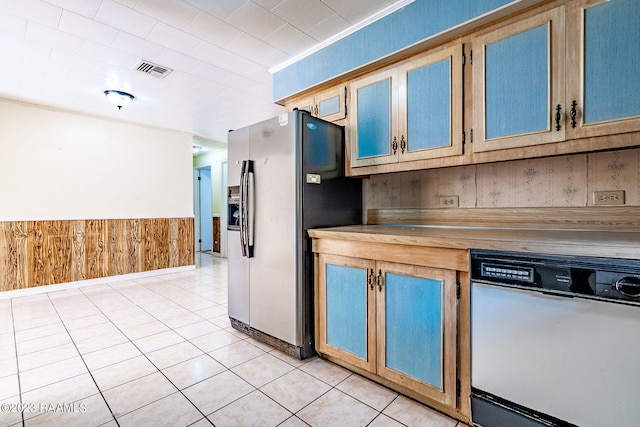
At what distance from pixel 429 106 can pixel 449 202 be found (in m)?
0.73

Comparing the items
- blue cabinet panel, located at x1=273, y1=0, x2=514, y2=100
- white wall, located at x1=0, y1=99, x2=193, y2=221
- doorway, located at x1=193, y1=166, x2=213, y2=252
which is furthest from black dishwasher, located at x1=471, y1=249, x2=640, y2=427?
doorway, located at x1=193, y1=166, x2=213, y2=252

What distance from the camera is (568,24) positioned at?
1.57m

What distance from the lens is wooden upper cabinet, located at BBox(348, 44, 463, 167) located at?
78.0 inches

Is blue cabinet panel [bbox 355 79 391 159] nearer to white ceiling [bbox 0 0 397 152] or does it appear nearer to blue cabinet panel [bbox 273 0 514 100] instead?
blue cabinet panel [bbox 273 0 514 100]

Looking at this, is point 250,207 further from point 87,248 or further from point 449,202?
point 87,248

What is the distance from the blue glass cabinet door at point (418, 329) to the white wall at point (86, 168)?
4850 millimetres

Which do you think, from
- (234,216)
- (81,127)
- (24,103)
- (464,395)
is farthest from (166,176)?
(464,395)

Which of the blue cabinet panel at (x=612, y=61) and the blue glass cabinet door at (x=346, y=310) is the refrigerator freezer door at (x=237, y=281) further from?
the blue cabinet panel at (x=612, y=61)

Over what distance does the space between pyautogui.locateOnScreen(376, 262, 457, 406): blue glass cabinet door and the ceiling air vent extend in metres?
3.02

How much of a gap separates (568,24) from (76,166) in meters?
5.84

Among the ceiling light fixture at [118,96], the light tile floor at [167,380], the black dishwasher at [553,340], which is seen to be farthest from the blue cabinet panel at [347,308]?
the ceiling light fixture at [118,96]

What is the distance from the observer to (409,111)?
218 centimetres

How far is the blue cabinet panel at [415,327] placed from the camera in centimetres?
160

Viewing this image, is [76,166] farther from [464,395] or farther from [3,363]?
[464,395]
